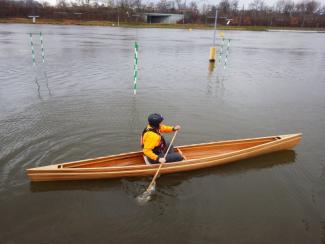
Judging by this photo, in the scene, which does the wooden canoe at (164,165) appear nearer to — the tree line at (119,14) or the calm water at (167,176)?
the calm water at (167,176)

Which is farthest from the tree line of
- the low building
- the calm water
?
the calm water

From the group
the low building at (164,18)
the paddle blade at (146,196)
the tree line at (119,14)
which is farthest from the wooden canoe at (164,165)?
the low building at (164,18)

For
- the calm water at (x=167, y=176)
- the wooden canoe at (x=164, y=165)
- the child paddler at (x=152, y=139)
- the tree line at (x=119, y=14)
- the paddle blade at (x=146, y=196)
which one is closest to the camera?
the calm water at (x=167, y=176)

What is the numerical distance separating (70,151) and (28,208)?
8.24 ft

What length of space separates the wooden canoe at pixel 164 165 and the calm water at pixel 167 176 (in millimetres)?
220

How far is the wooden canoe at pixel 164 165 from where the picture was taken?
6.78 m

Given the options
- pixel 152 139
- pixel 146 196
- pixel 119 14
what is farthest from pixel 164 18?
pixel 146 196

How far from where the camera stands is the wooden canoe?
6.78 metres

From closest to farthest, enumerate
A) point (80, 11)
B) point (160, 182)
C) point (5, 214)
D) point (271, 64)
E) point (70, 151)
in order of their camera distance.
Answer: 1. point (5, 214)
2. point (160, 182)
3. point (70, 151)
4. point (271, 64)
5. point (80, 11)

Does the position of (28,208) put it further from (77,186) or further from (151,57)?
(151,57)

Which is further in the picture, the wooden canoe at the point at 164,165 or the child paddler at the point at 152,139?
the child paddler at the point at 152,139

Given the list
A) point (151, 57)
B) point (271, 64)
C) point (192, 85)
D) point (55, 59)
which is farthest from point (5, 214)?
point (271, 64)

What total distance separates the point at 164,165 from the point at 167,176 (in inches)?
15.7

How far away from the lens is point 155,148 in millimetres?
7281
